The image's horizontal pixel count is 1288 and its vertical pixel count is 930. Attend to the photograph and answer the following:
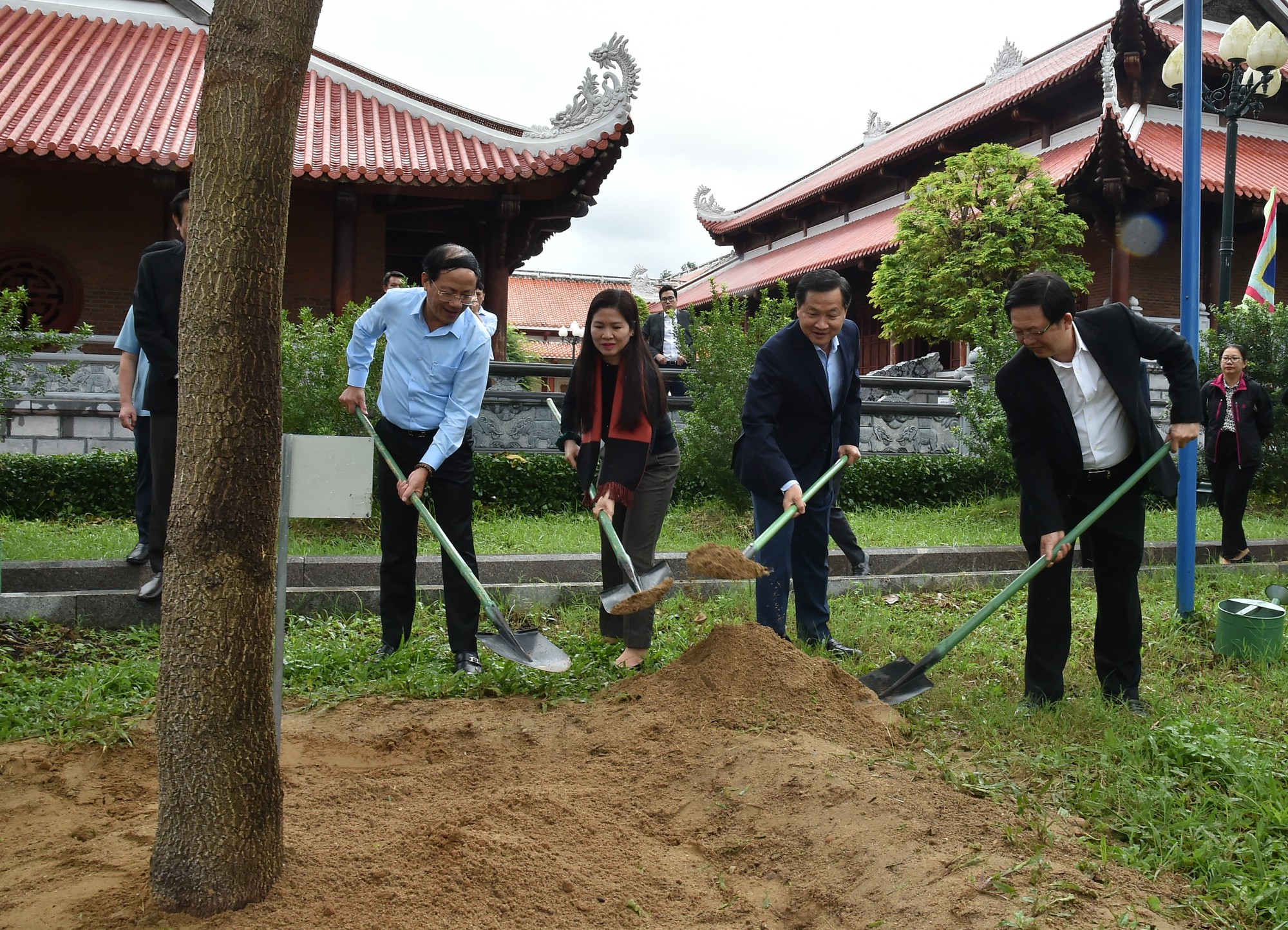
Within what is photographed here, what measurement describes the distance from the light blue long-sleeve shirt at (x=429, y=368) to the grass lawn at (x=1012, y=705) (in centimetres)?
111

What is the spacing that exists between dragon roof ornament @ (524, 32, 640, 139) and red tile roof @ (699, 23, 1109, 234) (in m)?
7.29

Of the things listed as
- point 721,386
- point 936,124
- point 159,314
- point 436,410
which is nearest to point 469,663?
point 436,410

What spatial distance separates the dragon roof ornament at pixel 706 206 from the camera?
2734 cm

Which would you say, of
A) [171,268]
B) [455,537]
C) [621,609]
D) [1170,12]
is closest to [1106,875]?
[621,609]

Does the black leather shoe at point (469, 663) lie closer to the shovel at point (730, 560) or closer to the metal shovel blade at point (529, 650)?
the metal shovel blade at point (529, 650)

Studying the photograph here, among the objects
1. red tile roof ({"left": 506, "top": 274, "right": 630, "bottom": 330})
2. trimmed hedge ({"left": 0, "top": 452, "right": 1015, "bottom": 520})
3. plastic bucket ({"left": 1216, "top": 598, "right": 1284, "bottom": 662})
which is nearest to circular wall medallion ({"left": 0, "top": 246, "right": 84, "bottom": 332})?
trimmed hedge ({"left": 0, "top": 452, "right": 1015, "bottom": 520})

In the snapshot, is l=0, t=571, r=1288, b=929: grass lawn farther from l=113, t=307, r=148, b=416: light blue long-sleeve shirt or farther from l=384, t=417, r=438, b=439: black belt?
l=113, t=307, r=148, b=416: light blue long-sleeve shirt

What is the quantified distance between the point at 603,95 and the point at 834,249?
10063 millimetres

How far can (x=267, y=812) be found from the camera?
7.71ft

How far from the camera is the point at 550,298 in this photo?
1468 inches

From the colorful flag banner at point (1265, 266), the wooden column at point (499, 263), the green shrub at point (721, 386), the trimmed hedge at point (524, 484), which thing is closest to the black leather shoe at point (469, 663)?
the trimmed hedge at point (524, 484)

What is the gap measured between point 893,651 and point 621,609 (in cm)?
172

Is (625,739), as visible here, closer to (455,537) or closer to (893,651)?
(455,537)

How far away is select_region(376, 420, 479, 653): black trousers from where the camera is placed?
14.2ft
